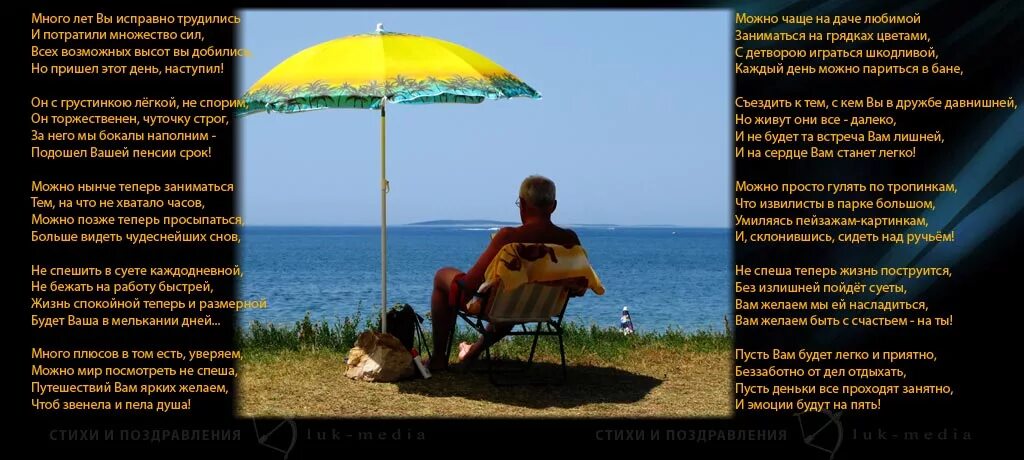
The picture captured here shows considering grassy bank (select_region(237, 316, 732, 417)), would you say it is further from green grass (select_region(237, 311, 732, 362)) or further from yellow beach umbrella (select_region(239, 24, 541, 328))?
yellow beach umbrella (select_region(239, 24, 541, 328))

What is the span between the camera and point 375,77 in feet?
22.2

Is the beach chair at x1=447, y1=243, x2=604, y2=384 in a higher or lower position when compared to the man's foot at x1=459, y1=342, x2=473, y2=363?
higher

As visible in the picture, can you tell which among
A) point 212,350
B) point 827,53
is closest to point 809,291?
point 827,53

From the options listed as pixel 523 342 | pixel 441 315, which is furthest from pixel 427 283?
pixel 441 315

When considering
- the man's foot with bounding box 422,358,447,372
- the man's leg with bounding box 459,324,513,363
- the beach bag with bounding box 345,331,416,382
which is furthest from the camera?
the man's foot with bounding box 422,358,447,372

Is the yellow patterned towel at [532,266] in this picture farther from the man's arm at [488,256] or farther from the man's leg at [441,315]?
the man's leg at [441,315]

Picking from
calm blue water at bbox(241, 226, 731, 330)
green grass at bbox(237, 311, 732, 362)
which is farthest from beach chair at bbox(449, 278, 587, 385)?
calm blue water at bbox(241, 226, 731, 330)

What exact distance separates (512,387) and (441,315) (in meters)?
0.65

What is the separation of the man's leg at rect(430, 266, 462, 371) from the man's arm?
0.87 feet

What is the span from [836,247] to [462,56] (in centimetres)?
249

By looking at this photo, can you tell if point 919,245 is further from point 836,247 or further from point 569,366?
point 569,366

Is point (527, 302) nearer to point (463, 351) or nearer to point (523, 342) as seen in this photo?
point (463, 351)

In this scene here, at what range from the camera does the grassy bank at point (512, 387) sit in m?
6.69

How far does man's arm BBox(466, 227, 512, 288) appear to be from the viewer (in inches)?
269
